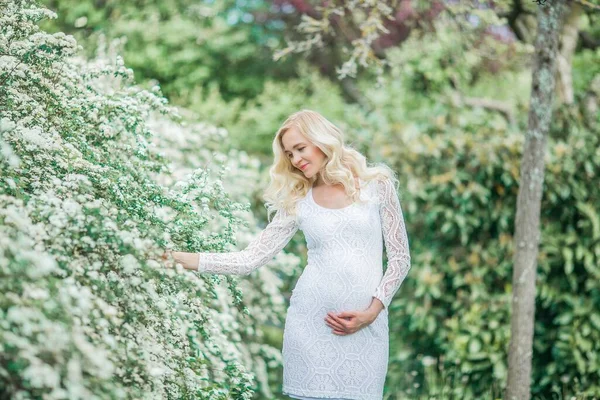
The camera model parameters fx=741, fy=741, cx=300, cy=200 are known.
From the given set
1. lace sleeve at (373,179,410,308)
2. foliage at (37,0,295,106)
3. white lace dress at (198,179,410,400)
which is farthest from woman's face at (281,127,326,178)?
foliage at (37,0,295,106)

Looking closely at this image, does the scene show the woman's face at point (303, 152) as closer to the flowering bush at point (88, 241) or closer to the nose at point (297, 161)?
the nose at point (297, 161)

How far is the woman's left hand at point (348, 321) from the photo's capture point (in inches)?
112

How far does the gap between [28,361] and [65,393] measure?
173mm

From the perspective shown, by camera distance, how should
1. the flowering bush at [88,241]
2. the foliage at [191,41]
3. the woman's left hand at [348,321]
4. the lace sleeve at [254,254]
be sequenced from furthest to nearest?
1. the foliage at [191,41]
2. the lace sleeve at [254,254]
3. the woman's left hand at [348,321]
4. the flowering bush at [88,241]

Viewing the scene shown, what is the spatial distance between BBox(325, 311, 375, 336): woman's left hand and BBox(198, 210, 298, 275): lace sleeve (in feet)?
1.33

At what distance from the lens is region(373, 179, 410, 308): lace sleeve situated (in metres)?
2.95

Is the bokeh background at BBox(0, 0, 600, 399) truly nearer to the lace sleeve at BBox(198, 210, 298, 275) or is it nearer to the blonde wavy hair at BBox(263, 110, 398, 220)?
the lace sleeve at BBox(198, 210, 298, 275)

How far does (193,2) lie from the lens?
34.9 ft

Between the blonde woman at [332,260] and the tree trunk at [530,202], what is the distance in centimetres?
105

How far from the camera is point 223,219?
3.35 metres

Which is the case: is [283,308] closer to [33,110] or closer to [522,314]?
[522,314]

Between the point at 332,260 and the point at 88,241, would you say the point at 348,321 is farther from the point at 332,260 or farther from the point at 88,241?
the point at 88,241

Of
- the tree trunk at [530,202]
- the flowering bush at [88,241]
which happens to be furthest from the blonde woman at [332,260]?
the tree trunk at [530,202]

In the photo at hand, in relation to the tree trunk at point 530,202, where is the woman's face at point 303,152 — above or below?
above
